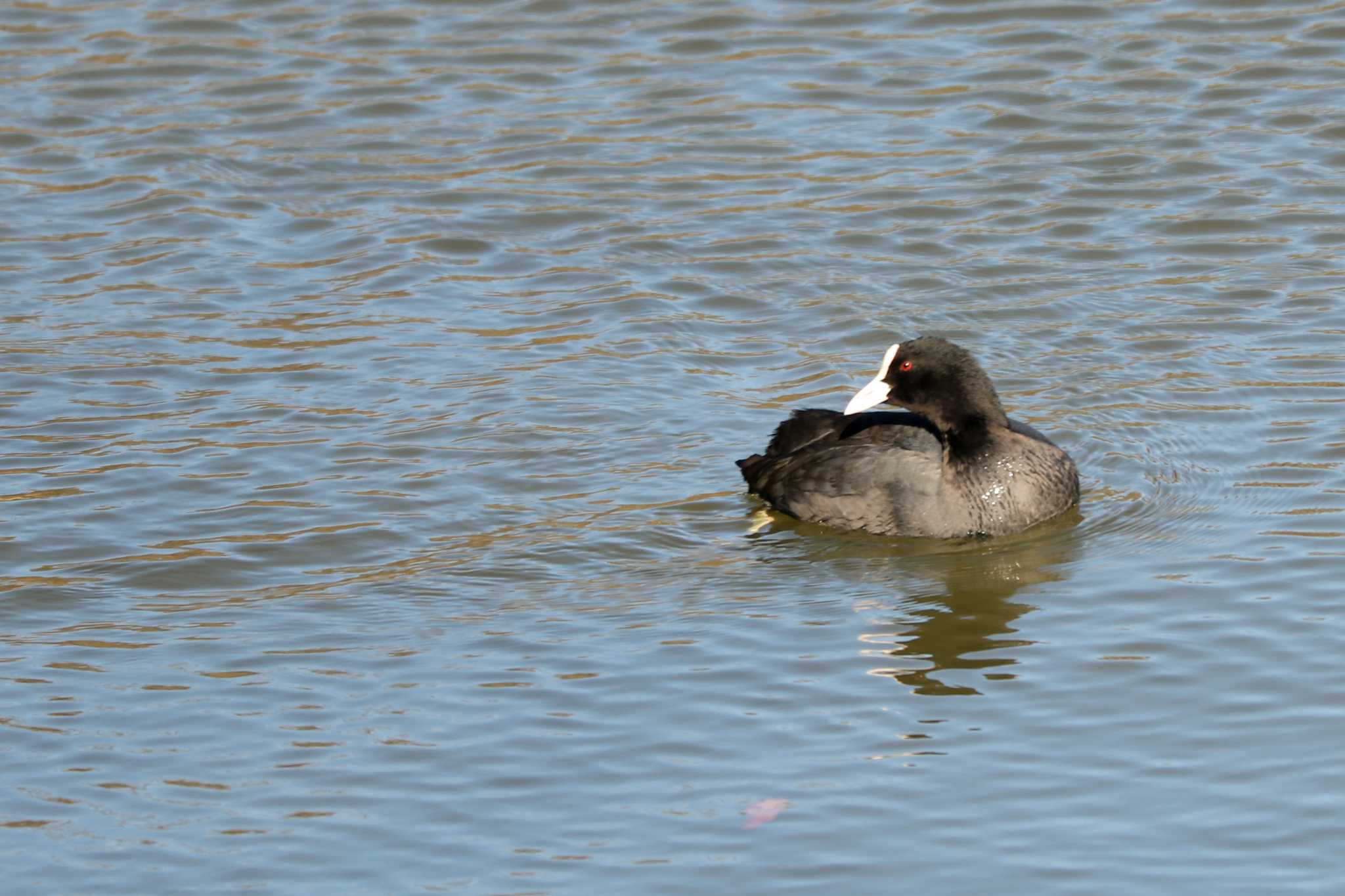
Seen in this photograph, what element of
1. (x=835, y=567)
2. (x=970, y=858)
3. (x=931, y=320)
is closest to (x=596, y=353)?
(x=931, y=320)

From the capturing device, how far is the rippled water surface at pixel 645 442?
6312mm

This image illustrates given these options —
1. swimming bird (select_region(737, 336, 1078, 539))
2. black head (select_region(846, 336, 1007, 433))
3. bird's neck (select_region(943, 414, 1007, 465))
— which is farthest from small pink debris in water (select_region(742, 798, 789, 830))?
black head (select_region(846, 336, 1007, 433))

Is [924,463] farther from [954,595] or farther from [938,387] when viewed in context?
[954,595]

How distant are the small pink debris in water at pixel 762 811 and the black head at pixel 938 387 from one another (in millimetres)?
2972

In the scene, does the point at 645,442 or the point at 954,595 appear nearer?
the point at 954,595

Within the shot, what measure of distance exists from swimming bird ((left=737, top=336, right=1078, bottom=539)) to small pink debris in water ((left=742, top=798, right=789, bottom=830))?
106 inches

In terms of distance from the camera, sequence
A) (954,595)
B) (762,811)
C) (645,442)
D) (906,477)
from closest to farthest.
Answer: (762,811)
(954,595)
(906,477)
(645,442)

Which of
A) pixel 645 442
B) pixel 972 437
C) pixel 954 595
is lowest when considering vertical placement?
pixel 954 595

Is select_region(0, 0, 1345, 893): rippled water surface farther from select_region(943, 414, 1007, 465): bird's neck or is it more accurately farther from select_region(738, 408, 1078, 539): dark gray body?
select_region(943, 414, 1007, 465): bird's neck

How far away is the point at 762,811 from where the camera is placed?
6.25 meters

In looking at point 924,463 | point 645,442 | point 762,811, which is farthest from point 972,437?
point 762,811

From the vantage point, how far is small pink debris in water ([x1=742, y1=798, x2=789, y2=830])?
6188 mm

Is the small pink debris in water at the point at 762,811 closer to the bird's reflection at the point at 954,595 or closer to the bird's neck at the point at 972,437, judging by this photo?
the bird's reflection at the point at 954,595

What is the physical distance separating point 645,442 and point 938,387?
146cm
